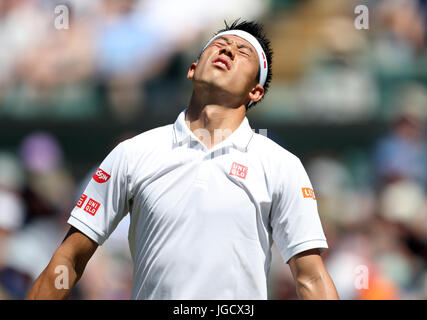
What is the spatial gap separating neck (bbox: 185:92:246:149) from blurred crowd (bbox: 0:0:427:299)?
11.6ft

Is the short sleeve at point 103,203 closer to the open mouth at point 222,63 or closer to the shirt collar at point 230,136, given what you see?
the shirt collar at point 230,136

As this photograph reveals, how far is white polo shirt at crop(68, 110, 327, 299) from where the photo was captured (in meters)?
3.80

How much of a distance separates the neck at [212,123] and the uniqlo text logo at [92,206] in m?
0.59

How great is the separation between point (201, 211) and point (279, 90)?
5552 millimetres

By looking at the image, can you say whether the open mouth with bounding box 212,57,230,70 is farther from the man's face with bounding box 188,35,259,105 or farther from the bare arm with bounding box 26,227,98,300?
the bare arm with bounding box 26,227,98,300

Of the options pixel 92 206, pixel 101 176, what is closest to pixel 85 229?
pixel 92 206

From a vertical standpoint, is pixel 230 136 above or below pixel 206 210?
above

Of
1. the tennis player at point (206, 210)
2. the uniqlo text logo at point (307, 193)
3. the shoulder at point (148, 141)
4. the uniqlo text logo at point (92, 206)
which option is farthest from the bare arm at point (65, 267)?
the uniqlo text logo at point (307, 193)

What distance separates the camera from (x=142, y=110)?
881cm

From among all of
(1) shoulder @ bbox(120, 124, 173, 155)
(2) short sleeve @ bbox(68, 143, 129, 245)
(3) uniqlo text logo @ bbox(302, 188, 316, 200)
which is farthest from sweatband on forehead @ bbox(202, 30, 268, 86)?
(2) short sleeve @ bbox(68, 143, 129, 245)

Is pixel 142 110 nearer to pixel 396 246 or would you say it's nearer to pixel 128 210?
pixel 396 246

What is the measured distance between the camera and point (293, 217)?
3.94 metres

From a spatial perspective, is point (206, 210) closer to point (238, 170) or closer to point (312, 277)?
point (238, 170)
